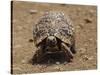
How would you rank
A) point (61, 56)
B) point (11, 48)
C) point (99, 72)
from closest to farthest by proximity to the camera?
point (11, 48) → point (61, 56) → point (99, 72)

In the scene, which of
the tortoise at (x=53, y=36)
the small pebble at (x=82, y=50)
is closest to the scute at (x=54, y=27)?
the tortoise at (x=53, y=36)

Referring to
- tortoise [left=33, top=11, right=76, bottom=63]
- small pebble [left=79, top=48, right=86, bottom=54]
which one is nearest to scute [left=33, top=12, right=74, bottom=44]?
tortoise [left=33, top=11, right=76, bottom=63]

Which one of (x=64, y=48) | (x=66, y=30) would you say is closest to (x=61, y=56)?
(x=64, y=48)

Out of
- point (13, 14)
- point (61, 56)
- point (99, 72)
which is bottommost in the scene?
point (99, 72)

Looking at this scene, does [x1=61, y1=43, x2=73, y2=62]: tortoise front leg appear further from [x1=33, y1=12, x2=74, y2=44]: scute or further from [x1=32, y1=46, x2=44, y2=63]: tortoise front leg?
[x1=32, y1=46, x2=44, y2=63]: tortoise front leg

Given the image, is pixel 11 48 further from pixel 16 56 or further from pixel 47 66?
pixel 47 66

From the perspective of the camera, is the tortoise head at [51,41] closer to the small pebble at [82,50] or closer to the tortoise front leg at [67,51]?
the tortoise front leg at [67,51]
